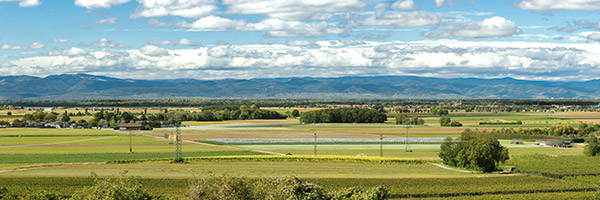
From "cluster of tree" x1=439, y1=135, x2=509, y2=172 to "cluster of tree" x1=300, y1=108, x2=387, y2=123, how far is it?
92.7m

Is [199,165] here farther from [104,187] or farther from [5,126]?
[5,126]

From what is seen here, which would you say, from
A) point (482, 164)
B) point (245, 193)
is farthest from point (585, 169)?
point (245, 193)

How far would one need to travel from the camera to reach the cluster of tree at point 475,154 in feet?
237

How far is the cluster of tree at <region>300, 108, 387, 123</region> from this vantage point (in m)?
173

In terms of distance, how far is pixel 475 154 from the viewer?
7262cm

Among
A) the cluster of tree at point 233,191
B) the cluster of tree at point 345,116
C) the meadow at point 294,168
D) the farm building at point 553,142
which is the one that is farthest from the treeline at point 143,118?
the cluster of tree at point 233,191

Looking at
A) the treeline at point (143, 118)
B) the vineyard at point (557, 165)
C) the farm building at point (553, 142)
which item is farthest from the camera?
the treeline at point (143, 118)

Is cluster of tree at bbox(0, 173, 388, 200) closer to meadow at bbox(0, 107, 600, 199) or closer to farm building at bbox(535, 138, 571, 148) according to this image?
meadow at bbox(0, 107, 600, 199)

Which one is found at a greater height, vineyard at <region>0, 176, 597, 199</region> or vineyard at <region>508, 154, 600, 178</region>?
vineyard at <region>508, 154, 600, 178</region>

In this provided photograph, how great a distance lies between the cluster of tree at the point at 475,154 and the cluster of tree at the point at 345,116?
304ft

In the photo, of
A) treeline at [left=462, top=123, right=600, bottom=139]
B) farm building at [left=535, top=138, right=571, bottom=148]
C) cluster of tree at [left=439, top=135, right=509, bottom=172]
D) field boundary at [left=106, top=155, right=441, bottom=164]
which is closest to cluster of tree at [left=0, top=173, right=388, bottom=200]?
cluster of tree at [left=439, top=135, right=509, bottom=172]

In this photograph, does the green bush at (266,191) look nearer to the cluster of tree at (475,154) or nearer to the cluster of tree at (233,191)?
the cluster of tree at (233,191)

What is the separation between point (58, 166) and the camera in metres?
71.9

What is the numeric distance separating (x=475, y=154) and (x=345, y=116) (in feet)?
336
